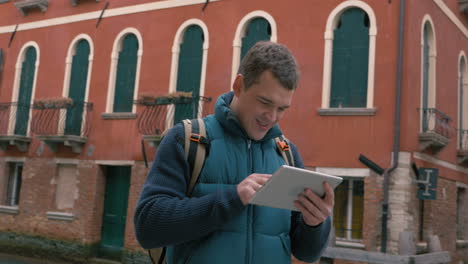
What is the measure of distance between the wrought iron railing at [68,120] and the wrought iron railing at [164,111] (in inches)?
73.5

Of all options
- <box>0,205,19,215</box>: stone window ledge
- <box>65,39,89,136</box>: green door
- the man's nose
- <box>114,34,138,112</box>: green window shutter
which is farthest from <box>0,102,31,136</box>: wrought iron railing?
the man's nose

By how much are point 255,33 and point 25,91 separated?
8012 millimetres

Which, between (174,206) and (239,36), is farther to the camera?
(239,36)

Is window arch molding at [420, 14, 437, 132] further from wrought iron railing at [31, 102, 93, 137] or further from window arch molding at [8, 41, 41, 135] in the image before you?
window arch molding at [8, 41, 41, 135]

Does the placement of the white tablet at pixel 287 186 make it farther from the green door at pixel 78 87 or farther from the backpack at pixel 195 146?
the green door at pixel 78 87

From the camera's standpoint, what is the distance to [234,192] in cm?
197

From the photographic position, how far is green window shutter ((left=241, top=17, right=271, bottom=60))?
12.0 metres

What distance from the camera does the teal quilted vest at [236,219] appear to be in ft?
6.82

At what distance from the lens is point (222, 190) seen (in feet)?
6.61

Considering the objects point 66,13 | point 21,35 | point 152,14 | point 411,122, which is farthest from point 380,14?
point 21,35

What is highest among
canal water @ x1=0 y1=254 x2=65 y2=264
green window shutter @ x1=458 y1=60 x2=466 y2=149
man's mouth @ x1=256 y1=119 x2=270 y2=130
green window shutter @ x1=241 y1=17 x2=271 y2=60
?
green window shutter @ x1=241 y1=17 x2=271 y2=60

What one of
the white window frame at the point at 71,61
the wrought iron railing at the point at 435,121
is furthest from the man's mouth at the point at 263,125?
the white window frame at the point at 71,61

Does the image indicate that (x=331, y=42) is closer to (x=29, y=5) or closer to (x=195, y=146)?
(x=195, y=146)

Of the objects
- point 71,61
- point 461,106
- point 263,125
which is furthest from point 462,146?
point 263,125
